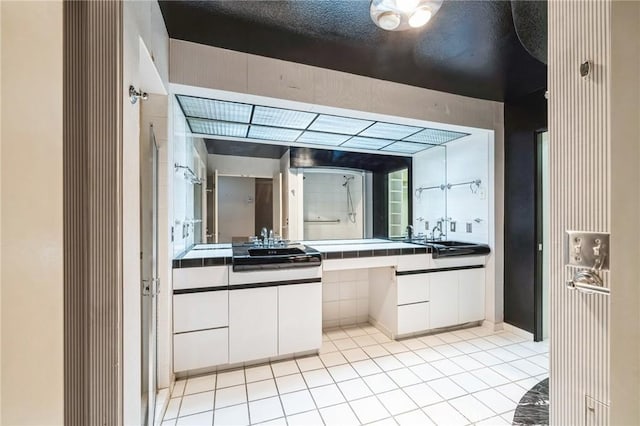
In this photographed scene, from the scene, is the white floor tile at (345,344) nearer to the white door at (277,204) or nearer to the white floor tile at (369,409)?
the white floor tile at (369,409)

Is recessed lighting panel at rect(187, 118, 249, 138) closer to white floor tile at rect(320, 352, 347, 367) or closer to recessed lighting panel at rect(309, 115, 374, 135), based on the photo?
recessed lighting panel at rect(309, 115, 374, 135)

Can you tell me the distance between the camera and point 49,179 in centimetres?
49

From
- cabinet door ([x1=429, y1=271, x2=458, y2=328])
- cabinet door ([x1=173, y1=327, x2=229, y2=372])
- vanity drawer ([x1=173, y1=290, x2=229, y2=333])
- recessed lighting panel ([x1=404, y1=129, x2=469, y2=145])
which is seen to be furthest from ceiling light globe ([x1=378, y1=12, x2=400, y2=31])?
cabinet door ([x1=173, y1=327, x2=229, y2=372])

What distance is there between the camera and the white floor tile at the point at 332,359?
7.28ft

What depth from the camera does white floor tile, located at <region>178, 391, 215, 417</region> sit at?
5.53ft

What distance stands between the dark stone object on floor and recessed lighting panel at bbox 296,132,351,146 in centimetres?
248

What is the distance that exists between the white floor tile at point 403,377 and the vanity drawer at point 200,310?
1309 millimetres

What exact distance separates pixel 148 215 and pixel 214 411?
1.28 m

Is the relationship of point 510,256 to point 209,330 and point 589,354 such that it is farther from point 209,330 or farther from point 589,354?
point 209,330

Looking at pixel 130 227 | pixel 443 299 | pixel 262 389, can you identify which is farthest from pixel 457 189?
pixel 130 227

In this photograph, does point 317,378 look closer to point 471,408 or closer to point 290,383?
point 290,383

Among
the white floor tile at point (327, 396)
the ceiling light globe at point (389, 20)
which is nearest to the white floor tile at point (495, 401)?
the white floor tile at point (327, 396)

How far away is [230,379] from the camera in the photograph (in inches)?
79.1

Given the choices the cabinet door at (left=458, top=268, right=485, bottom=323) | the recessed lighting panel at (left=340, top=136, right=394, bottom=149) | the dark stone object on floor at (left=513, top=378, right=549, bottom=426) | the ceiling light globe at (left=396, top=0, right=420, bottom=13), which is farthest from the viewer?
the recessed lighting panel at (left=340, top=136, right=394, bottom=149)
